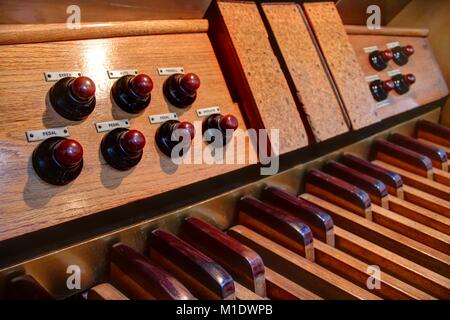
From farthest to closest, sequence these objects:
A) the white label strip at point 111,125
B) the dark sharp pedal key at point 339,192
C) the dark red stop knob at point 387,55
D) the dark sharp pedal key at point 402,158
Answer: the dark red stop knob at point 387,55 < the dark sharp pedal key at point 402,158 < the dark sharp pedal key at point 339,192 < the white label strip at point 111,125

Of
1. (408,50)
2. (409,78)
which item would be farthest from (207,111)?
(408,50)

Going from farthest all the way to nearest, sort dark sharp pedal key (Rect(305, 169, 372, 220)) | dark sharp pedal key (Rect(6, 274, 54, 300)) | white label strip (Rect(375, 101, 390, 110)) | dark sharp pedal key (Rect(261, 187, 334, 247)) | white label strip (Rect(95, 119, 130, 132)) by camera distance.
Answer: white label strip (Rect(375, 101, 390, 110)), dark sharp pedal key (Rect(305, 169, 372, 220)), dark sharp pedal key (Rect(261, 187, 334, 247)), white label strip (Rect(95, 119, 130, 132)), dark sharp pedal key (Rect(6, 274, 54, 300))

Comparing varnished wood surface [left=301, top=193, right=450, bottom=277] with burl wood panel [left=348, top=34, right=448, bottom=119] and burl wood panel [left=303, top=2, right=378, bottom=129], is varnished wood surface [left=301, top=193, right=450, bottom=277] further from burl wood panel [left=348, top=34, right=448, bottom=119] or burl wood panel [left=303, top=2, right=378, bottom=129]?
burl wood panel [left=348, top=34, right=448, bottom=119]

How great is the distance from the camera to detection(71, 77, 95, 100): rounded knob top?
97 cm

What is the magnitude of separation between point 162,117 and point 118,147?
178mm

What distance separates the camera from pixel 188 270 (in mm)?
1040

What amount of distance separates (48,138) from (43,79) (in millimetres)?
131

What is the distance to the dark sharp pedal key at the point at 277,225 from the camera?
1.23 metres

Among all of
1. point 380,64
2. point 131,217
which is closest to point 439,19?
point 380,64

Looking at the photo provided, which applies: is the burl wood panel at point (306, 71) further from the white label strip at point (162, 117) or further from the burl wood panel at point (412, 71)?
the white label strip at point (162, 117)

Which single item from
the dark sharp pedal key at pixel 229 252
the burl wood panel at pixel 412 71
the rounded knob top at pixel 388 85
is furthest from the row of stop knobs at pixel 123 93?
the rounded knob top at pixel 388 85

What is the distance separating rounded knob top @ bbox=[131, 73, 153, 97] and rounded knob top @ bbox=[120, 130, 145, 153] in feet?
0.32

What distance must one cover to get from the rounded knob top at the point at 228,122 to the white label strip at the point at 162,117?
4.9 inches

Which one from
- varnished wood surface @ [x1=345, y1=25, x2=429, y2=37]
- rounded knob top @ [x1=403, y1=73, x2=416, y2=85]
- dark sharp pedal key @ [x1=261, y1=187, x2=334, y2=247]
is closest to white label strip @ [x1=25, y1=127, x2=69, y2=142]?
dark sharp pedal key @ [x1=261, y1=187, x2=334, y2=247]
